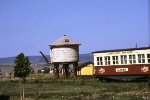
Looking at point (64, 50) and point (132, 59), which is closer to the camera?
point (132, 59)

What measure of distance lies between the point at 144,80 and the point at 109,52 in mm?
5024

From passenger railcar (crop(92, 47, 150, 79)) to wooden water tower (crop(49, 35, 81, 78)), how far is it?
41.6 ft

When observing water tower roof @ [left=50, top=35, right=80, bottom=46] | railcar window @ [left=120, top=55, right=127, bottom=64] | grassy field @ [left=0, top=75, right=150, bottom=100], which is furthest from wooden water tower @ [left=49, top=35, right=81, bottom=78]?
grassy field @ [left=0, top=75, right=150, bottom=100]

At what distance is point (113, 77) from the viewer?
47094 mm

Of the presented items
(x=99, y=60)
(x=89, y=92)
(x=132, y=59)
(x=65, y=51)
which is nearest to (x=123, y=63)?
(x=132, y=59)

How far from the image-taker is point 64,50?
200 feet

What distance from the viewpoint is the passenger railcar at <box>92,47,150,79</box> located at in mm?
43375

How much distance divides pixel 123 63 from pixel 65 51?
16.8m

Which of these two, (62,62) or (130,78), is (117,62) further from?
(62,62)

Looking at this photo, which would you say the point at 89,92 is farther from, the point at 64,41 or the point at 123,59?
the point at 64,41

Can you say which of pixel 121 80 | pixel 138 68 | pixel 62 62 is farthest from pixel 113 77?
pixel 62 62

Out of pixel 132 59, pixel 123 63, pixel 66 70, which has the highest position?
pixel 132 59

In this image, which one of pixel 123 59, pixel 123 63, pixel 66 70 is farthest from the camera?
pixel 66 70

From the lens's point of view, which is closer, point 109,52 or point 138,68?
point 138,68
